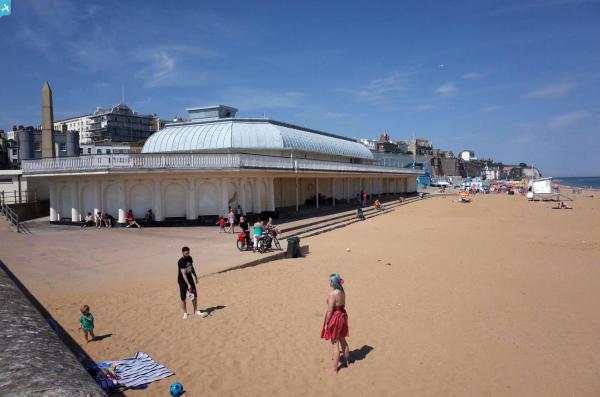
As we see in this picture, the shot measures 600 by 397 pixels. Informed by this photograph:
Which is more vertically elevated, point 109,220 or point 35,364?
point 35,364

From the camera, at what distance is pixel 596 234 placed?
989 inches

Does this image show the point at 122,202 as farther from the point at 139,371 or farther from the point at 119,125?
the point at 119,125

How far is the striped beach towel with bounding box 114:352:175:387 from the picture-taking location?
6646 millimetres

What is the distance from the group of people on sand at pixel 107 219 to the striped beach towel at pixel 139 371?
17764mm

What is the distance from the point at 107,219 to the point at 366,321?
63.4ft

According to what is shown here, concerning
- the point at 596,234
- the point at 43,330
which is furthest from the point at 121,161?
the point at 596,234

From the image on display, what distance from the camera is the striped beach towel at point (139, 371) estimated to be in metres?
6.65

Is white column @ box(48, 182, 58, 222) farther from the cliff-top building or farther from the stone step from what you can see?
the cliff-top building

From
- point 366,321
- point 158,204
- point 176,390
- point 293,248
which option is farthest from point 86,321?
point 158,204

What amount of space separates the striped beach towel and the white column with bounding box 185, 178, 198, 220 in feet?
57.9

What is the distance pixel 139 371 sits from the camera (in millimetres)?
6969

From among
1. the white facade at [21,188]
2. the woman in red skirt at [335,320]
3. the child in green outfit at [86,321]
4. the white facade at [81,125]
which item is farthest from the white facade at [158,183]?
the white facade at [81,125]

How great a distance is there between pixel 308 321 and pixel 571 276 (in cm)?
1040

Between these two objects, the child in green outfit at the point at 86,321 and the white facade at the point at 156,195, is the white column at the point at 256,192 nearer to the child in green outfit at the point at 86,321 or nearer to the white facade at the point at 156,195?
the white facade at the point at 156,195
